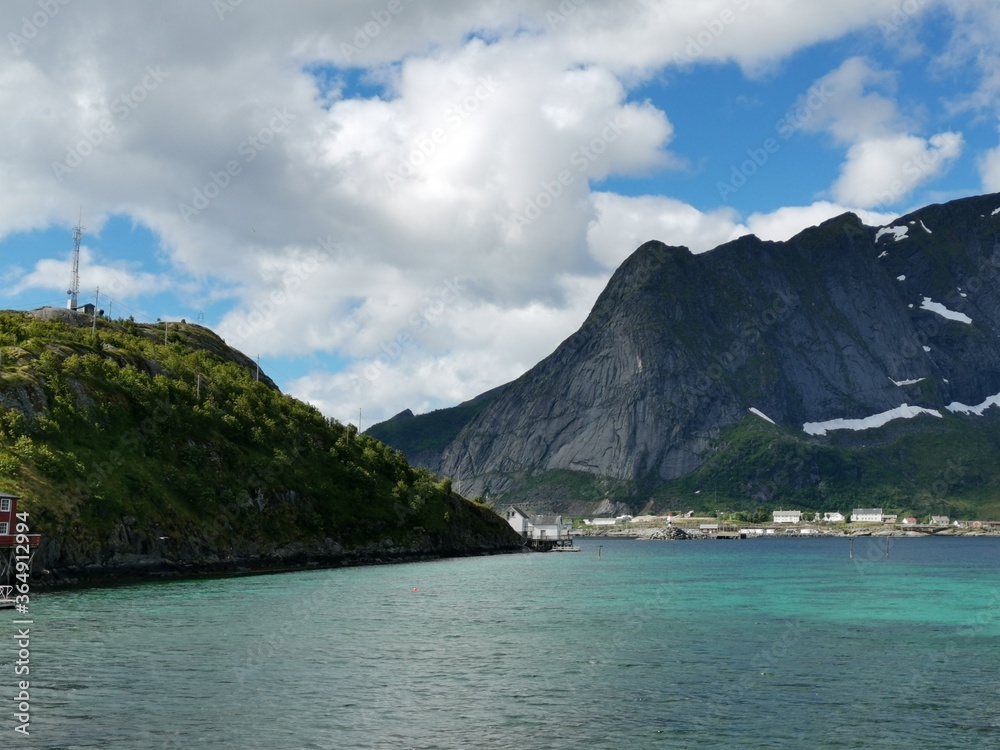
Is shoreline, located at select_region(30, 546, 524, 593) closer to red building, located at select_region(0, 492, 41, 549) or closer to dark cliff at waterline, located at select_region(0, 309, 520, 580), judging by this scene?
dark cliff at waterline, located at select_region(0, 309, 520, 580)

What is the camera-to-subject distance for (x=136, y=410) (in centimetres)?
13600

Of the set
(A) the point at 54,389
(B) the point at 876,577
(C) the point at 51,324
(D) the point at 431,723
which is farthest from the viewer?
(C) the point at 51,324

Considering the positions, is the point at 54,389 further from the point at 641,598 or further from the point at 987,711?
the point at 987,711

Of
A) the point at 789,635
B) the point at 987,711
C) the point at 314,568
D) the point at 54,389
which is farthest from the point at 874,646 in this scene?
the point at 54,389

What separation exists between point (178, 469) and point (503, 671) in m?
94.1

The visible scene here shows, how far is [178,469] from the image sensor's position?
132 metres

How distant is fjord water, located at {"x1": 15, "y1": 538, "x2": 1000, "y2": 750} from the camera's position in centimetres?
3566

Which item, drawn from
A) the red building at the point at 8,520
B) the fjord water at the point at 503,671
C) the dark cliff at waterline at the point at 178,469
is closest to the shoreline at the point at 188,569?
the dark cliff at waterline at the point at 178,469

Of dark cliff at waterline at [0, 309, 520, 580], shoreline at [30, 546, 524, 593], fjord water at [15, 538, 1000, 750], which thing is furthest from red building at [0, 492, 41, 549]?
dark cliff at waterline at [0, 309, 520, 580]

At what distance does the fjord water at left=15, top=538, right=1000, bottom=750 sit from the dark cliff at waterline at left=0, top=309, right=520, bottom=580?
1930 centimetres

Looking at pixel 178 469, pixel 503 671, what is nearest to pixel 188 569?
pixel 178 469

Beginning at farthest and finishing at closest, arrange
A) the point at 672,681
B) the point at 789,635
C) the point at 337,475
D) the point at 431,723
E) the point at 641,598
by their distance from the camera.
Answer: the point at 337,475 < the point at 641,598 < the point at 789,635 < the point at 672,681 < the point at 431,723

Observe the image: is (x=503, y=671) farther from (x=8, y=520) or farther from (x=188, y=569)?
(x=188, y=569)

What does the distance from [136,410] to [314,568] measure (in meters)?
35.4
